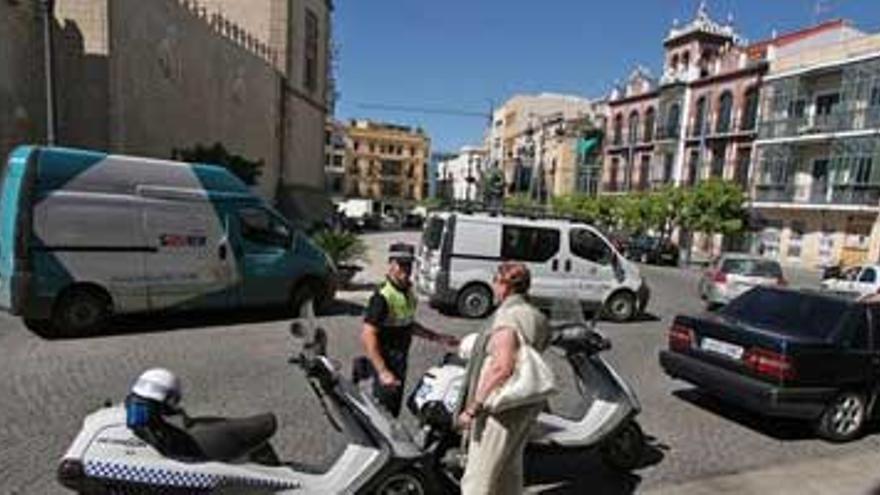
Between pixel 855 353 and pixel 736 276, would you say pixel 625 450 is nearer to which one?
pixel 855 353

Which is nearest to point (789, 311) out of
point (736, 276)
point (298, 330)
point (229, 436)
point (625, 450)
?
point (625, 450)

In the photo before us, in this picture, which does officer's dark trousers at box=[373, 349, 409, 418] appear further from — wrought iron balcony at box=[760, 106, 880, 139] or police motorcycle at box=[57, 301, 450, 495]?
wrought iron balcony at box=[760, 106, 880, 139]

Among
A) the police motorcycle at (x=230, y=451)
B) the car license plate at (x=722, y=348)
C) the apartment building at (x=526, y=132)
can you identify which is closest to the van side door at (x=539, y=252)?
the car license plate at (x=722, y=348)

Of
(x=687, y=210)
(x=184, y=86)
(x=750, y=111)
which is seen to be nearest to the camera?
(x=184, y=86)

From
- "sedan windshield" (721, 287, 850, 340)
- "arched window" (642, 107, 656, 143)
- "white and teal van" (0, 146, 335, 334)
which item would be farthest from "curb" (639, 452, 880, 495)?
"arched window" (642, 107, 656, 143)

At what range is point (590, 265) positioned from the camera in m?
13.9

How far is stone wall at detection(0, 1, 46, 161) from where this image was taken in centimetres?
1750

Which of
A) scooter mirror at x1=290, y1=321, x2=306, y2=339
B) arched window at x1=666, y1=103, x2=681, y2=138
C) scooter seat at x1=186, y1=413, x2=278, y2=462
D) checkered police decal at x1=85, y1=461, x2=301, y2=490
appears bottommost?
checkered police decal at x1=85, y1=461, x2=301, y2=490

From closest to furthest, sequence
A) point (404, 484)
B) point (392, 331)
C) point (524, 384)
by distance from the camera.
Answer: point (524, 384), point (404, 484), point (392, 331)

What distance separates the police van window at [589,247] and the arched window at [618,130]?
49.6 m

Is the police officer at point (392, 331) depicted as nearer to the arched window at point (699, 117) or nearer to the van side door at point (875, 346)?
the van side door at point (875, 346)

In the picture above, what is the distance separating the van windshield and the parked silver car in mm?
7422

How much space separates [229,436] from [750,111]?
47923mm

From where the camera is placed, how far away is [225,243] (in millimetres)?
11102
